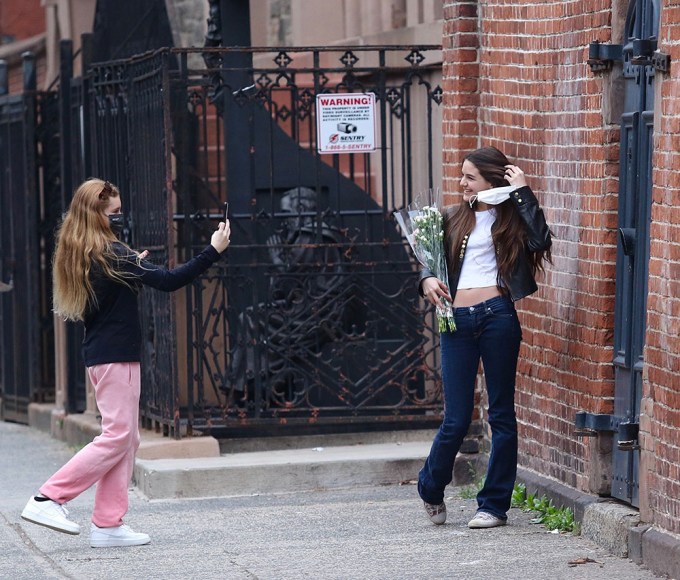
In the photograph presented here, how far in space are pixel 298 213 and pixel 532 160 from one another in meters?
1.94

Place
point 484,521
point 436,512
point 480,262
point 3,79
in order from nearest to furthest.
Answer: point 480,262 < point 484,521 < point 436,512 < point 3,79

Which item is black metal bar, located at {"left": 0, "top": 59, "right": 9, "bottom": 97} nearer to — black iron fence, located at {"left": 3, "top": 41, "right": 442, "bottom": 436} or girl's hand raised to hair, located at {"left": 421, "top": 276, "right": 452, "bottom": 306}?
black iron fence, located at {"left": 3, "top": 41, "right": 442, "bottom": 436}

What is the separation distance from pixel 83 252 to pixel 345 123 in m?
2.66

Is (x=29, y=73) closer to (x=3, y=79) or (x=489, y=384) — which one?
(x=3, y=79)

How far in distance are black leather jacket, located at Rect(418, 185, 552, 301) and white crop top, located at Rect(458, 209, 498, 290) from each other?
1.7 inches

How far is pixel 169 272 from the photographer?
7523 mm

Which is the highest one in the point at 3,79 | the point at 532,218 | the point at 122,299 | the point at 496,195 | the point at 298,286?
the point at 3,79

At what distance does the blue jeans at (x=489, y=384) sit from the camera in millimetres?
7480

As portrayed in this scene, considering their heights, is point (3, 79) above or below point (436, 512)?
above

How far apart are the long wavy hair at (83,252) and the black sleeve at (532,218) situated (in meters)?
1.89

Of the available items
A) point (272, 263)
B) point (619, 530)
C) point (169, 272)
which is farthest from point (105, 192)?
point (619, 530)

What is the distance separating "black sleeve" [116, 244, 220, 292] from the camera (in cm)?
746

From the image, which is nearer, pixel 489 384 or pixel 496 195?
pixel 496 195

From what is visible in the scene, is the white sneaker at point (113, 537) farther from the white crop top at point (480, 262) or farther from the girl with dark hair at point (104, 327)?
the white crop top at point (480, 262)
